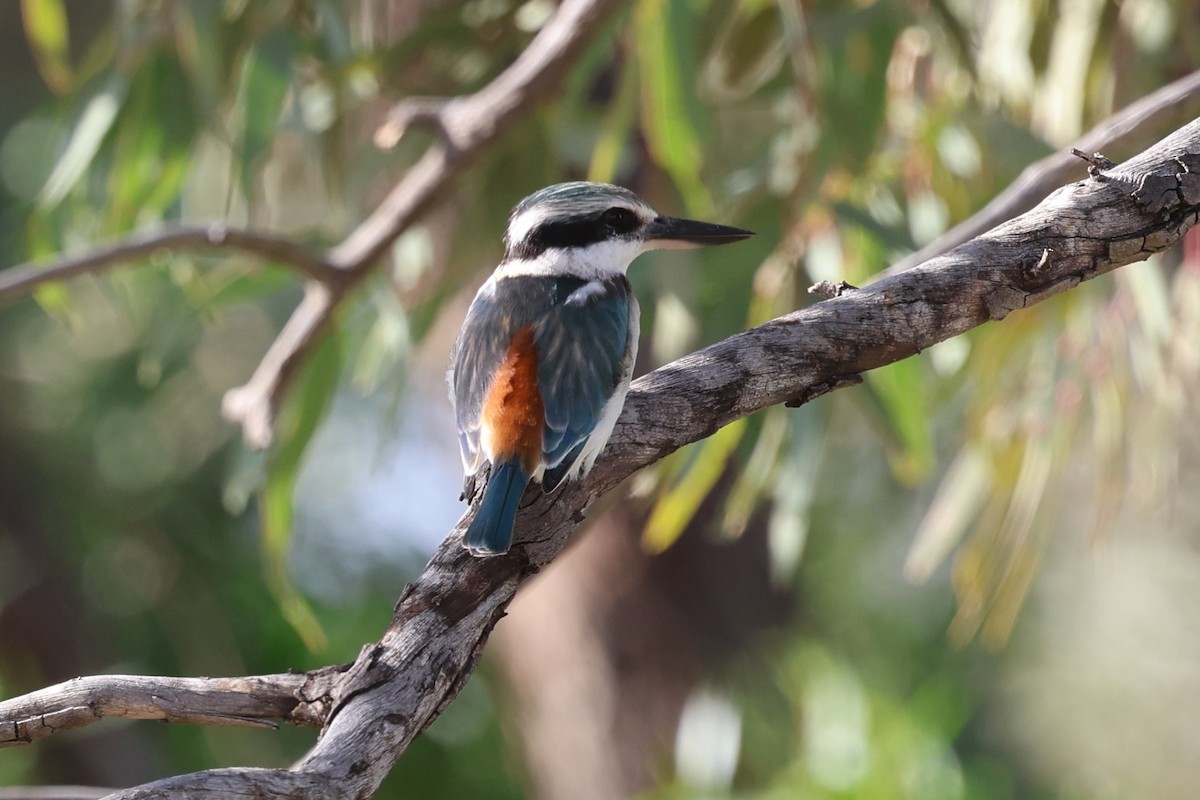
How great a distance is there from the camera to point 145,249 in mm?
2508

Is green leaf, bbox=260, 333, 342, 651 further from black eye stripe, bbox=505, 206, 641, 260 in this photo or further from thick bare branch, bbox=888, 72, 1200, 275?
thick bare branch, bbox=888, 72, 1200, 275

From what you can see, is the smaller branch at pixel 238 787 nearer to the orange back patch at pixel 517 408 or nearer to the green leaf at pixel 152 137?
the orange back patch at pixel 517 408

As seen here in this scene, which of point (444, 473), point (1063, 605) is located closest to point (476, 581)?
point (444, 473)

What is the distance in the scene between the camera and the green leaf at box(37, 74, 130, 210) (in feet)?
9.67

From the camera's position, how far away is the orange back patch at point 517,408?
177 centimetres

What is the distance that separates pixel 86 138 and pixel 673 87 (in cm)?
135

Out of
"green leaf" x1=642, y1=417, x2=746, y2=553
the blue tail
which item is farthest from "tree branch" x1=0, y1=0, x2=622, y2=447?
the blue tail

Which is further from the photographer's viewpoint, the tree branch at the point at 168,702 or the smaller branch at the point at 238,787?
the tree branch at the point at 168,702

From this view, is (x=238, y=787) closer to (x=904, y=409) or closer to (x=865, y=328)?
(x=865, y=328)

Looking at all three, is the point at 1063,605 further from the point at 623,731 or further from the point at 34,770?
the point at 34,770

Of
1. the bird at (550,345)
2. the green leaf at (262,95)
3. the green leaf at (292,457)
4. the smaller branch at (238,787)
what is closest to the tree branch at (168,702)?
the smaller branch at (238,787)

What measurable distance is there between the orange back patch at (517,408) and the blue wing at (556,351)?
0.04ft

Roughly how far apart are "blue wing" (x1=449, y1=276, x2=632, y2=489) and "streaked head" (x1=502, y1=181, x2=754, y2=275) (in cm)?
7

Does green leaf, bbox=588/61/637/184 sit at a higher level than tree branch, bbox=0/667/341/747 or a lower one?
higher
